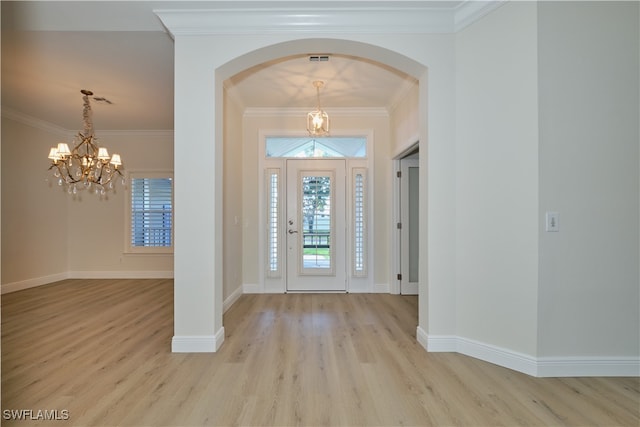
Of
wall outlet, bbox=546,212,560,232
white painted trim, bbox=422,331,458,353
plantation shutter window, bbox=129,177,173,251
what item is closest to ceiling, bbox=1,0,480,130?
plantation shutter window, bbox=129,177,173,251

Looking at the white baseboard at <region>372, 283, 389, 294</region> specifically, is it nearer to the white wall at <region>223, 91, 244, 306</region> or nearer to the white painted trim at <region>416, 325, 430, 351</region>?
the white painted trim at <region>416, 325, 430, 351</region>

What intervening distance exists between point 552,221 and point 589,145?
62 centimetres

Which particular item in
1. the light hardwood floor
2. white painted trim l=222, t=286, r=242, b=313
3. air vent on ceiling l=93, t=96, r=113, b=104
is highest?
air vent on ceiling l=93, t=96, r=113, b=104

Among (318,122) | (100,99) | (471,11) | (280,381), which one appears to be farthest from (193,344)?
(100,99)

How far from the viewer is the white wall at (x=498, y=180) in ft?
8.05

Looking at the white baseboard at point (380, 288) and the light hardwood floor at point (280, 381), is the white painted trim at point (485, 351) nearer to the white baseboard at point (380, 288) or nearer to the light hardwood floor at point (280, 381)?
the light hardwood floor at point (280, 381)

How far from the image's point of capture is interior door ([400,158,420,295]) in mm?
4977

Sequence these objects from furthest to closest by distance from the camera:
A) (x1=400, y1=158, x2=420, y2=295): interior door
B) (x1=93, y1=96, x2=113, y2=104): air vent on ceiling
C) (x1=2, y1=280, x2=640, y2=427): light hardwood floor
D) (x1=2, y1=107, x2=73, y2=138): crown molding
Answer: (x1=2, y1=107, x2=73, y2=138): crown molding, (x1=400, y1=158, x2=420, y2=295): interior door, (x1=93, y1=96, x2=113, y2=104): air vent on ceiling, (x1=2, y1=280, x2=640, y2=427): light hardwood floor

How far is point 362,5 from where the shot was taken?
2.72 meters

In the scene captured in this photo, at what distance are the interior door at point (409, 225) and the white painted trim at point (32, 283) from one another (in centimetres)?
609

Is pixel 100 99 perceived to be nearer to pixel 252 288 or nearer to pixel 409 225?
pixel 252 288

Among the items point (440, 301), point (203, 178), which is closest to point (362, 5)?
point (203, 178)

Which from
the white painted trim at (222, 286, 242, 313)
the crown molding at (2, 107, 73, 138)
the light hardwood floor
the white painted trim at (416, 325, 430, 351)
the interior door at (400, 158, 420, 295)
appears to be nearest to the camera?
the light hardwood floor

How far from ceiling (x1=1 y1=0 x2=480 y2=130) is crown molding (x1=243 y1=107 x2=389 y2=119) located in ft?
0.32
